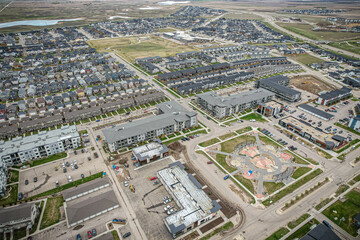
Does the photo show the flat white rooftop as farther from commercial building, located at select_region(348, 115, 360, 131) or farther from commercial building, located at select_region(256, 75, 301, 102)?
commercial building, located at select_region(256, 75, 301, 102)

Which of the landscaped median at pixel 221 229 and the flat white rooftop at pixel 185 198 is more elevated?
the flat white rooftop at pixel 185 198

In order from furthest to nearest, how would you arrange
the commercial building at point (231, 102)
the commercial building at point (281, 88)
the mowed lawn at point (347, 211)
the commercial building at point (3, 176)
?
the commercial building at point (281, 88) < the commercial building at point (231, 102) < the commercial building at point (3, 176) < the mowed lawn at point (347, 211)

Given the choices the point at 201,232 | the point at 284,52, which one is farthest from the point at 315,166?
the point at 284,52

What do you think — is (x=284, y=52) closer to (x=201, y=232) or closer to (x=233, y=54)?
(x=233, y=54)

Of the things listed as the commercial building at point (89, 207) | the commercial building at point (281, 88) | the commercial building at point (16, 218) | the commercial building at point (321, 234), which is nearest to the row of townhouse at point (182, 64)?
the commercial building at point (281, 88)

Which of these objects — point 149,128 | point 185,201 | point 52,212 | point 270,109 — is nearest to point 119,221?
point 185,201

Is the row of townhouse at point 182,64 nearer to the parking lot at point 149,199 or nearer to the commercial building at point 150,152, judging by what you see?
the commercial building at point 150,152

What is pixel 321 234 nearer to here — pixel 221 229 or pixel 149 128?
pixel 221 229
